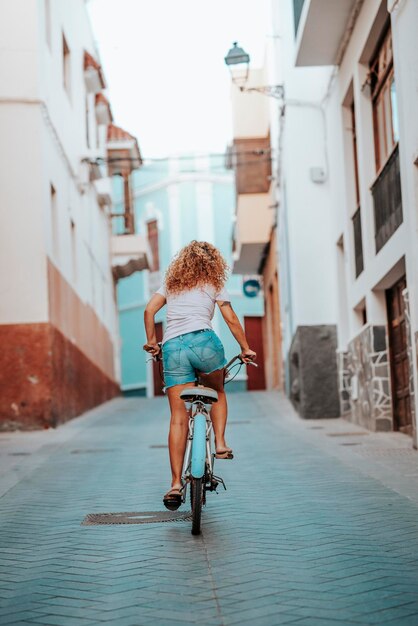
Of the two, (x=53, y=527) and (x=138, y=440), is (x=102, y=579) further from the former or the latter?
(x=138, y=440)

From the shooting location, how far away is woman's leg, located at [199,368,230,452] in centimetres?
723

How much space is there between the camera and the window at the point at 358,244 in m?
15.6

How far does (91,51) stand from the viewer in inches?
1072

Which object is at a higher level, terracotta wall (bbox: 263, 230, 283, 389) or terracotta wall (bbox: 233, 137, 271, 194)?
terracotta wall (bbox: 233, 137, 271, 194)

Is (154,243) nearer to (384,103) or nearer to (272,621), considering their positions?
(384,103)

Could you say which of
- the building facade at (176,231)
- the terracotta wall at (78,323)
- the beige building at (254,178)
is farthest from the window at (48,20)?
the building facade at (176,231)

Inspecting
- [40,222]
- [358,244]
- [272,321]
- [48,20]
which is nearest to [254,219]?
[272,321]

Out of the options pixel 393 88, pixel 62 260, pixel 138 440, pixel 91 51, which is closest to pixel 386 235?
pixel 393 88

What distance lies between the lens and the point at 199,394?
681cm

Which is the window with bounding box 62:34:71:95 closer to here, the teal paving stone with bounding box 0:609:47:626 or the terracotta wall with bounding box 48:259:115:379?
the terracotta wall with bounding box 48:259:115:379

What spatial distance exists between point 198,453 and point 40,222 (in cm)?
1127

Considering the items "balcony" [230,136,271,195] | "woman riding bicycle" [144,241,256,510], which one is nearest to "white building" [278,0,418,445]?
"woman riding bicycle" [144,241,256,510]

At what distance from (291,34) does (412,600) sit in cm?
1545

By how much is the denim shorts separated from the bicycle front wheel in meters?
0.91
